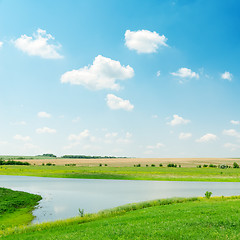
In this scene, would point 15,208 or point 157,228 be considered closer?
point 157,228

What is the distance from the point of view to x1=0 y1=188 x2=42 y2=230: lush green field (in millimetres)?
31653

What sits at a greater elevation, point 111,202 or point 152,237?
point 152,237

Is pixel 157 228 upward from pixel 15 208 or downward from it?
upward

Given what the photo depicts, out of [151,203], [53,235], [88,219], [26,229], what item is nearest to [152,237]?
[53,235]

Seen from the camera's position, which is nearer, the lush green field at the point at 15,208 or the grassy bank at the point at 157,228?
the grassy bank at the point at 157,228

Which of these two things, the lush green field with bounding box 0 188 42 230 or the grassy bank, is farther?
the lush green field with bounding box 0 188 42 230

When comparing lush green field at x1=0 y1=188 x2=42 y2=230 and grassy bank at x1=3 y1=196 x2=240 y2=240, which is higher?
grassy bank at x1=3 y1=196 x2=240 y2=240

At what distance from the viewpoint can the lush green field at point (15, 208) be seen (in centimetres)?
3165

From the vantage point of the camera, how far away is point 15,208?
38781mm

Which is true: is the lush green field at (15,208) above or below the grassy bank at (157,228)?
below

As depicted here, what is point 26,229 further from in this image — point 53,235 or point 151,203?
point 151,203

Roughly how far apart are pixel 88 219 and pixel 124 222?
636 centimetres

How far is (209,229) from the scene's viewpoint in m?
19.7

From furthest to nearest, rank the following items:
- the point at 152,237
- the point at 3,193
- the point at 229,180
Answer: the point at 229,180, the point at 3,193, the point at 152,237
